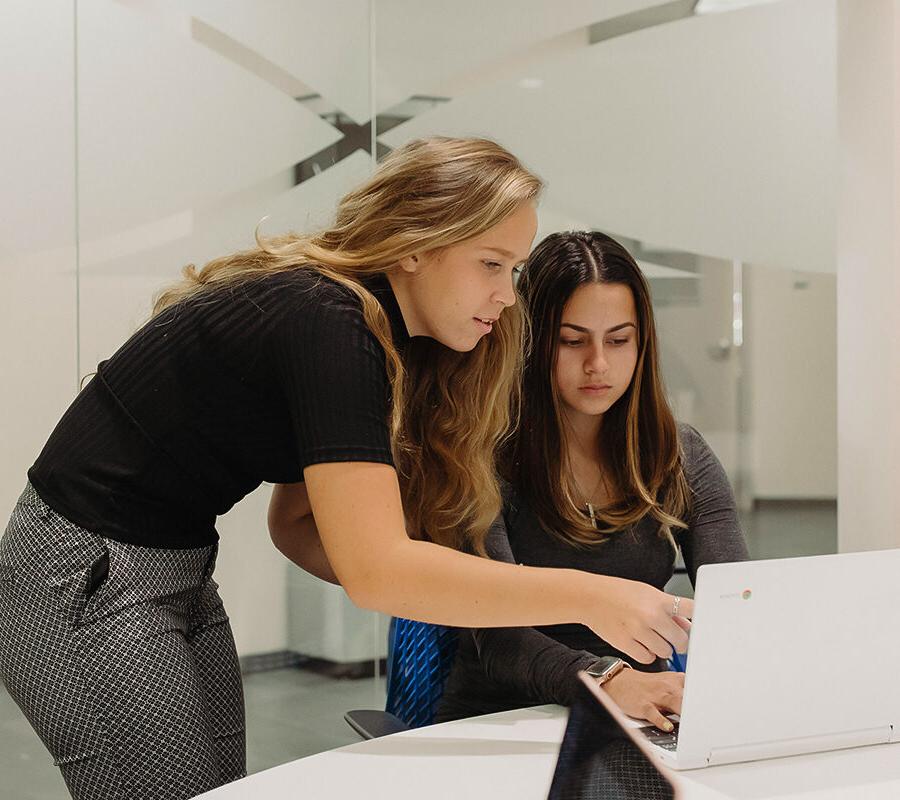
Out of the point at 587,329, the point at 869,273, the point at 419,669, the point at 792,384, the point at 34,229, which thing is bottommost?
the point at 419,669

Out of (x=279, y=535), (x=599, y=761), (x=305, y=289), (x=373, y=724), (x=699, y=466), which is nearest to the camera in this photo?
(x=599, y=761)

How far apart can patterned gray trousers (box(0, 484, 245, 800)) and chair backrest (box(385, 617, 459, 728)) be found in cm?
57

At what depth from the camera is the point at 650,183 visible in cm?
313

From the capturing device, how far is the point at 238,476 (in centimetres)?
150

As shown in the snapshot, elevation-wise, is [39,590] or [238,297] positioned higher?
[238,297]

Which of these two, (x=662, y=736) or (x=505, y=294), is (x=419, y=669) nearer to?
(x=662, y=736)

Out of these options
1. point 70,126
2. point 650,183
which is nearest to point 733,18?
point 650,183

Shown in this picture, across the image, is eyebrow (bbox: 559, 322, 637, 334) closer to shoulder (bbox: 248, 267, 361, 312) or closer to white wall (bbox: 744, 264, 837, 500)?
shoulder (bbox: 248, 267, 361, 312)

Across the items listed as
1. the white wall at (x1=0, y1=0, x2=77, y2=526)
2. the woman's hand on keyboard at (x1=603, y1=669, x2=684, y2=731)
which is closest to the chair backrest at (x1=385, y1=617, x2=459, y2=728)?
the woman's hand on keyboard at (x1=603, y1=669, x2=684, y2=731)

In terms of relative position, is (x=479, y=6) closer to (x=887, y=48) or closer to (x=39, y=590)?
(x=887, y=48)

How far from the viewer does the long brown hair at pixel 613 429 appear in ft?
6.69

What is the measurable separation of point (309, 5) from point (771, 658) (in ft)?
7.03

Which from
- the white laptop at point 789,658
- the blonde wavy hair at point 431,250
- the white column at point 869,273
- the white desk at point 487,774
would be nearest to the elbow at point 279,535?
the blonde wavy hair at point 431,250

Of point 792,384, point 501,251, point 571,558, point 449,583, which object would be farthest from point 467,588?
point 792,384
